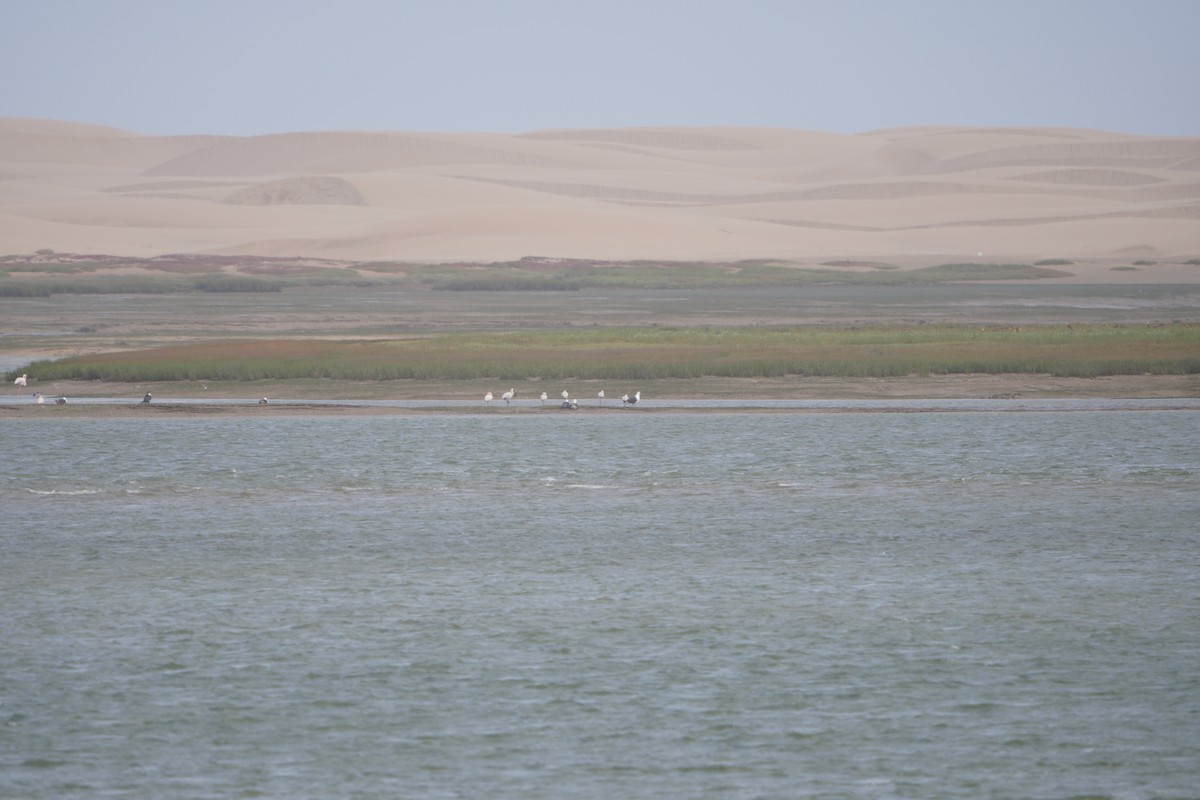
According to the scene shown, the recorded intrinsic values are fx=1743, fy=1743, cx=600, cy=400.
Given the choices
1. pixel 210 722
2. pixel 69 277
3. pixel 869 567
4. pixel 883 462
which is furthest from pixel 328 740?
pixel 69 277

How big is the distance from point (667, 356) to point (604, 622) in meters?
23.5

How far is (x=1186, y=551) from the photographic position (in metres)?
18.4

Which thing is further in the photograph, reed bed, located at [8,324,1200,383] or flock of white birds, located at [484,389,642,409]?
reed bed, located at [8,324,1200,383]

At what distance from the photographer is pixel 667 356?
38.6 m

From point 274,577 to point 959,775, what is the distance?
842cm


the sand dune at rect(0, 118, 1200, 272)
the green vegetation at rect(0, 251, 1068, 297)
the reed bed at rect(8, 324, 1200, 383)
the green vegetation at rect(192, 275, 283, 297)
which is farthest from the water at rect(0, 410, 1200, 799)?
the sand dune at rect(0, 118, 1200, 272)

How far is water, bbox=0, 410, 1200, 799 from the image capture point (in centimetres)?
1149

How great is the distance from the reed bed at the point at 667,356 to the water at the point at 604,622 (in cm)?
908

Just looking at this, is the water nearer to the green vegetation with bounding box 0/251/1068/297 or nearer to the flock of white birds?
the flock of white birds

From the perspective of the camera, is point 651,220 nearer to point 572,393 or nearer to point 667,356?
point 667,356

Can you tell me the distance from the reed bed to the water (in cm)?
908

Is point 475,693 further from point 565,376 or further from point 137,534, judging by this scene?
point 565,376

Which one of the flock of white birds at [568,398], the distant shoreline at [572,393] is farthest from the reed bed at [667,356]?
the flock of white birds at [568,398]

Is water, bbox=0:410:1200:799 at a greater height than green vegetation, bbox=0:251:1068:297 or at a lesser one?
lesser
